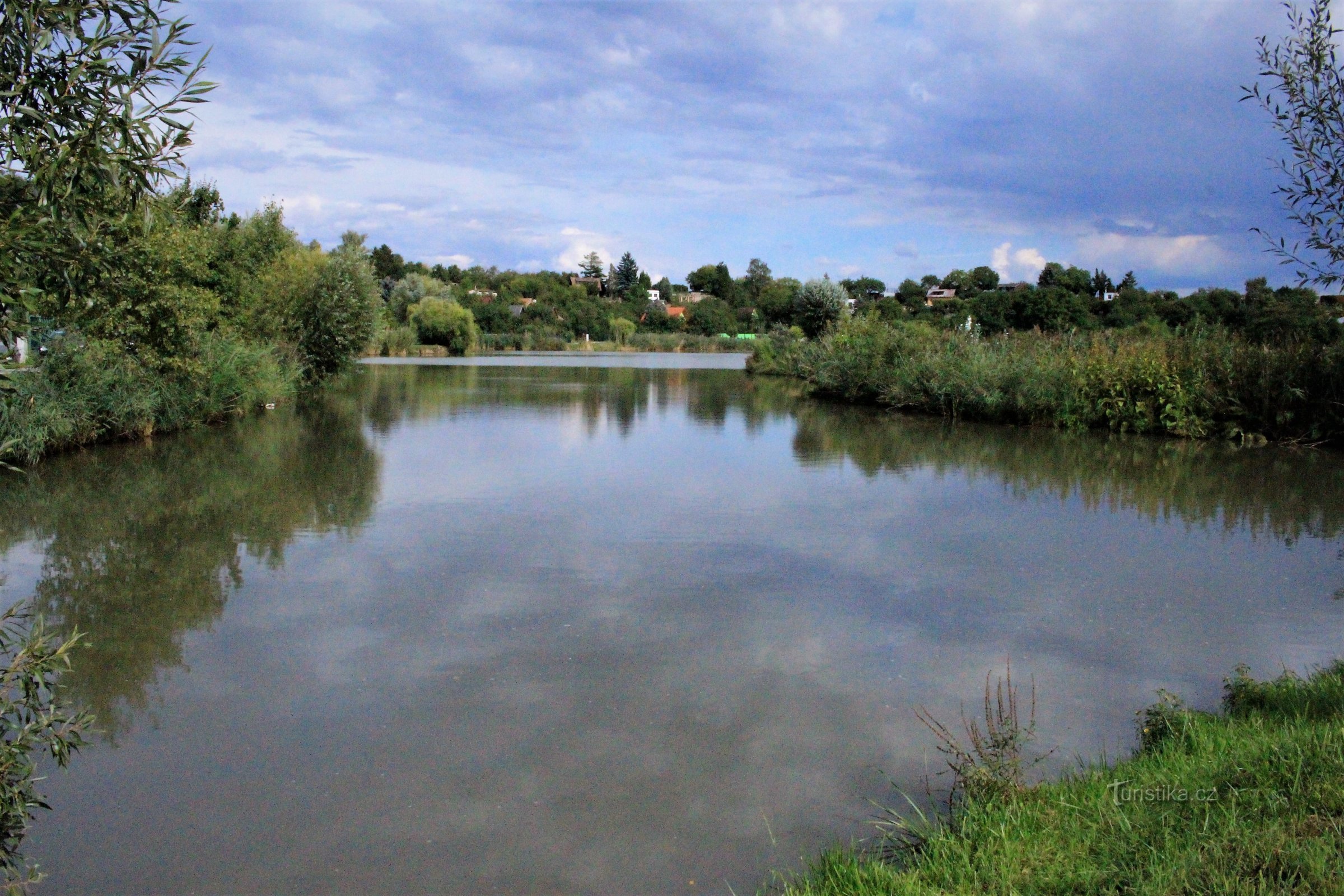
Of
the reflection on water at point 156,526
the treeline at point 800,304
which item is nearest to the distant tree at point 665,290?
the treeline at point 800,304

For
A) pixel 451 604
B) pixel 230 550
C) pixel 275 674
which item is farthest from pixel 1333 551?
pixel 230 550

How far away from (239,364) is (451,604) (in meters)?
15.4

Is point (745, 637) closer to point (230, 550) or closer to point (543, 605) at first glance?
point (543, 605)

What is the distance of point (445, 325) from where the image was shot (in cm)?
6794

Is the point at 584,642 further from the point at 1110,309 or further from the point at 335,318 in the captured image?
the point at 1110,309

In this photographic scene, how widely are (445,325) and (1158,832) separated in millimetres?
67788

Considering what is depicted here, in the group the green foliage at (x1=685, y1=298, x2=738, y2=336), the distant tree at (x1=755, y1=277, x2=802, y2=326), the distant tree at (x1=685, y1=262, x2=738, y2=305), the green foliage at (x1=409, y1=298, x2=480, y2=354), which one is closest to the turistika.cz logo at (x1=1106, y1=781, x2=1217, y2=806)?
the distant tree at (x1=755, y1=277, x2=802, y2=326)

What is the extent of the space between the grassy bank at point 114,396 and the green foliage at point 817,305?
28359 mm

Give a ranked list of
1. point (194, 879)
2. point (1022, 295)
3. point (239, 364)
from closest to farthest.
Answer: point (194, 879)
point (239, 364)
point (1022, 295)

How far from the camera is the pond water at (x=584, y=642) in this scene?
3.94 metres

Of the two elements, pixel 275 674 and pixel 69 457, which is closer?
pixel 275 674

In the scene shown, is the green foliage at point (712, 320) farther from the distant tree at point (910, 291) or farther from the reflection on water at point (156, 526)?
the reflection on water at point (156, 526)

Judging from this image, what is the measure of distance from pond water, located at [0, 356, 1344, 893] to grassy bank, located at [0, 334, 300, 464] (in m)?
0.78

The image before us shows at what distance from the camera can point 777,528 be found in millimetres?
9750
